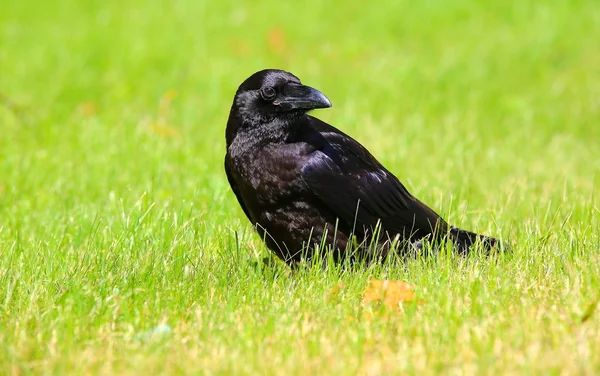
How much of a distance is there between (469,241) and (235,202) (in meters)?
1.73

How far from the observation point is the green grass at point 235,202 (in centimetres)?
Answer: 316

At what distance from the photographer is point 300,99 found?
4398mm

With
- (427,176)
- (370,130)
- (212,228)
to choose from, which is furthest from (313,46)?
(212,228)

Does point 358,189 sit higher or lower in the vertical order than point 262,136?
lower

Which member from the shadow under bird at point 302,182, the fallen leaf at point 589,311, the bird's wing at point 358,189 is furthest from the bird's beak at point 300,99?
the fallen leaf at point 589,311

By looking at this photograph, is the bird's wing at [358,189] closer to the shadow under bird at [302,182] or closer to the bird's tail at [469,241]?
the shadow under bird at [302,182]

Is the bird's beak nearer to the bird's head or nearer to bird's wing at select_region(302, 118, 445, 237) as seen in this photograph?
the bird's head

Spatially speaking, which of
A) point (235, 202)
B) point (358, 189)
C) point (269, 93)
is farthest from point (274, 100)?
point (235, 202)

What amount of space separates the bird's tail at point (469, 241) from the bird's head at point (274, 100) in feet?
3.29

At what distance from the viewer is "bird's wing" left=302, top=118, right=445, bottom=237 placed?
435 centimetres

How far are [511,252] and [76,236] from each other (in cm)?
238

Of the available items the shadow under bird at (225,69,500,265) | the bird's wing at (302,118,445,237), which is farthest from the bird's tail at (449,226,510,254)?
the bird's wing at (302,118,445,237)

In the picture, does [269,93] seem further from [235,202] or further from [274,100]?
[235,202]

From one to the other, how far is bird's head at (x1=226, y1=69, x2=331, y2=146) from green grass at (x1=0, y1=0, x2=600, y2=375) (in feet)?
2.10
